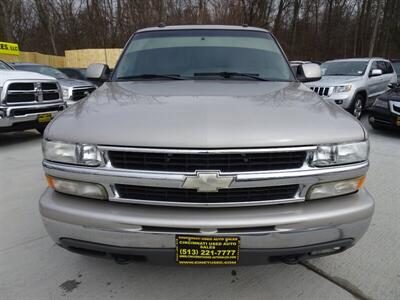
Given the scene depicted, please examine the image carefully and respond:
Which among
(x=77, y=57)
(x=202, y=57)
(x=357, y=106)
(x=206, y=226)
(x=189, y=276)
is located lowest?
(x=189, y=276)

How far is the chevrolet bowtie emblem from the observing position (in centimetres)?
184

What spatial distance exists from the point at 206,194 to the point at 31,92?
5.71 meters

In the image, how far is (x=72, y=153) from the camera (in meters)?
1.97

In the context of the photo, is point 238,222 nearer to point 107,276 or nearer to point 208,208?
point 208,208

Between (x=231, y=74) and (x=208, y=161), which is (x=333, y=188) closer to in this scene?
(x=208, y=161)

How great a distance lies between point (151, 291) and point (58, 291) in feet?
2.06

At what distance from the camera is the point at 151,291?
235cm

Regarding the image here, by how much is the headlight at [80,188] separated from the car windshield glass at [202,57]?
139 centimetres

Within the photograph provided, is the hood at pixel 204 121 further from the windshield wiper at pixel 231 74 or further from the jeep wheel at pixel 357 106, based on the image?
the jeep wheel at pixel 357 106

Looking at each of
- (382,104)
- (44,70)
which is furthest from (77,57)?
(382,104)

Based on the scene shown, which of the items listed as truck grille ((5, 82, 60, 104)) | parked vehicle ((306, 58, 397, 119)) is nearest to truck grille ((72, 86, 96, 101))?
truck grille ((5, 82, 60, 104))

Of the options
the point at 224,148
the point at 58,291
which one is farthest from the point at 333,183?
the point at 58,291

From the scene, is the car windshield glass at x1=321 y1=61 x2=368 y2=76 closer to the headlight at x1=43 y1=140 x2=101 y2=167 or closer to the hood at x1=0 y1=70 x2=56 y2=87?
the hood at x1=0 y1=70 x2=56 y2=87

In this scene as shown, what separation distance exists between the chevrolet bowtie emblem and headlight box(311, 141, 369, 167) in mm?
515
